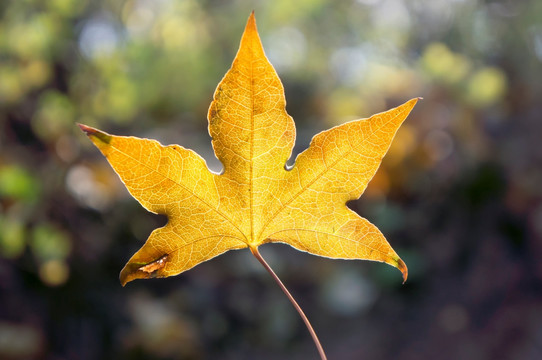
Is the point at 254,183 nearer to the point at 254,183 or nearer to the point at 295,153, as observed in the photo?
the point at 254,183

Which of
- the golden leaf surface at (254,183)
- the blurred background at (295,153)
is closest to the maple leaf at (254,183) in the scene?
the golden leaf surface at (254,183)

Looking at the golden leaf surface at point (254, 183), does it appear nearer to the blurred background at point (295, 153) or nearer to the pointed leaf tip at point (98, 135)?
the pointed leaf tip at point (98, 135)

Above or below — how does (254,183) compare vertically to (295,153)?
above

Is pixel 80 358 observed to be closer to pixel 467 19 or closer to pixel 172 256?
pixel 172 256

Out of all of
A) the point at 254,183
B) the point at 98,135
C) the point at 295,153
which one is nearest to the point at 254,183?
the point at 254,183

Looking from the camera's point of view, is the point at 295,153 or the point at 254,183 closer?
the point at 254,183

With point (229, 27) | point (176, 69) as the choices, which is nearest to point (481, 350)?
point (176, 69)
